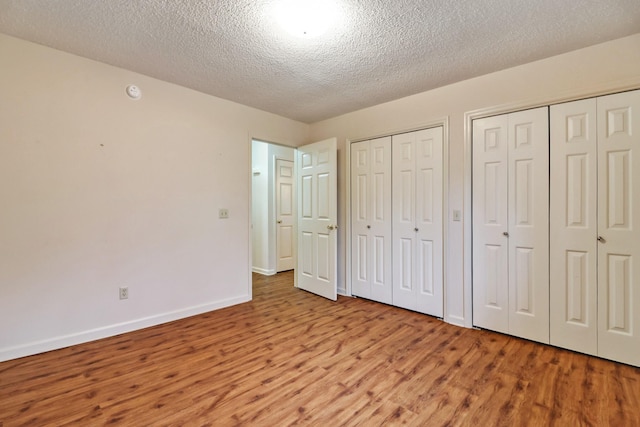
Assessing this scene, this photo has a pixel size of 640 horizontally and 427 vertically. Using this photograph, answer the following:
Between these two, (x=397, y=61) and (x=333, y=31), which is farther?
(x=397, y=61)

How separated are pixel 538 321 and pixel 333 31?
285cm

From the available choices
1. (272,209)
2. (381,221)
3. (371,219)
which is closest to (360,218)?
(371,219)

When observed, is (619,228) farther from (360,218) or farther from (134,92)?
(134,92)

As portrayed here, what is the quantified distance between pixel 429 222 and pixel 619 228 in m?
1.41

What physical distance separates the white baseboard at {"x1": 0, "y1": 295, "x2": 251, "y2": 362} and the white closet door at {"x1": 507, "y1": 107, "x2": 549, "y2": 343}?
3.00m

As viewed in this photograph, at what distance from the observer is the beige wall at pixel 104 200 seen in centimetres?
220

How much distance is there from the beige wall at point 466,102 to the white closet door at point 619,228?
0.23 metres

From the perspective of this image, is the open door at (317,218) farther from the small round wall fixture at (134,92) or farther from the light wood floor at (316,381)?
the small round wall fixture at (134,92)

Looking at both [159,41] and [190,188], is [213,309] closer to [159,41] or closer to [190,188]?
[190,188]

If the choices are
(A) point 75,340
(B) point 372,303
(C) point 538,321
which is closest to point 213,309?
(A) point 75,340

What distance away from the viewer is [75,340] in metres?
2.43

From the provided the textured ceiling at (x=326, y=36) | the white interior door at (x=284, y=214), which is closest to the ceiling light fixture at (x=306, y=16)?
the textured ceiling at (x=326, y=36)

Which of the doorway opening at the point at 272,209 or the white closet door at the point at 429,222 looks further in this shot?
the doorway opening at the point at 272,209

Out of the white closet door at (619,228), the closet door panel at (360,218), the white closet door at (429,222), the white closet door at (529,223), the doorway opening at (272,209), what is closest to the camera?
the white closet door at (619,228)
